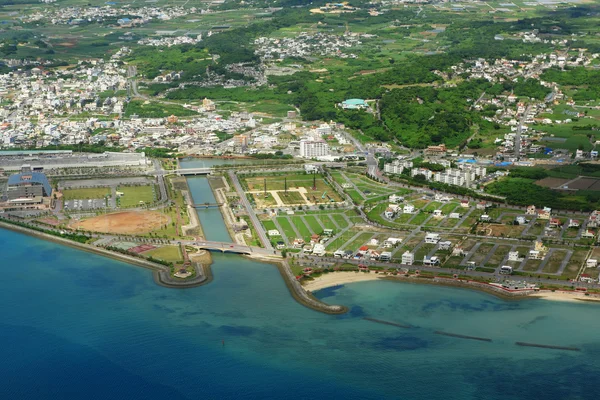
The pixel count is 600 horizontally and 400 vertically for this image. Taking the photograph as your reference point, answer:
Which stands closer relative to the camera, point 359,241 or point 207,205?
point 359,241

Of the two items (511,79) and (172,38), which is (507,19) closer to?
(511,79)

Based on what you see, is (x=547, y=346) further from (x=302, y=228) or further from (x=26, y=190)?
(x=26, y=190)

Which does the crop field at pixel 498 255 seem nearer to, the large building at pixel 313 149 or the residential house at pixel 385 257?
the residential house at pixel 385 257

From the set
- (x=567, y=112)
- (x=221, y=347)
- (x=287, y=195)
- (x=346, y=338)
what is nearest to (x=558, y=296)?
(x=346, y=338)

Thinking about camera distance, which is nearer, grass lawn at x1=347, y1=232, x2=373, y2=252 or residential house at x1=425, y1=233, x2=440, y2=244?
grass lawn at x1=347, y1=232, x2=373, y2=252

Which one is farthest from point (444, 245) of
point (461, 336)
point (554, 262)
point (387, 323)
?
point (461, 336)

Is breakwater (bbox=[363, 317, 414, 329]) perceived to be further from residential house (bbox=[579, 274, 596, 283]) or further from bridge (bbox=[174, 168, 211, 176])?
bridge (bbox=[174, 168, 211, 176])

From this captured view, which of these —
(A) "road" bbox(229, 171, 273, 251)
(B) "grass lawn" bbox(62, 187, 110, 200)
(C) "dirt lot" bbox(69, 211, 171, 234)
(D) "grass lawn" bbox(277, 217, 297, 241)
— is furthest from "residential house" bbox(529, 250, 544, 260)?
(B) "grass lawn" bbox(62, 187, 110, 200)
